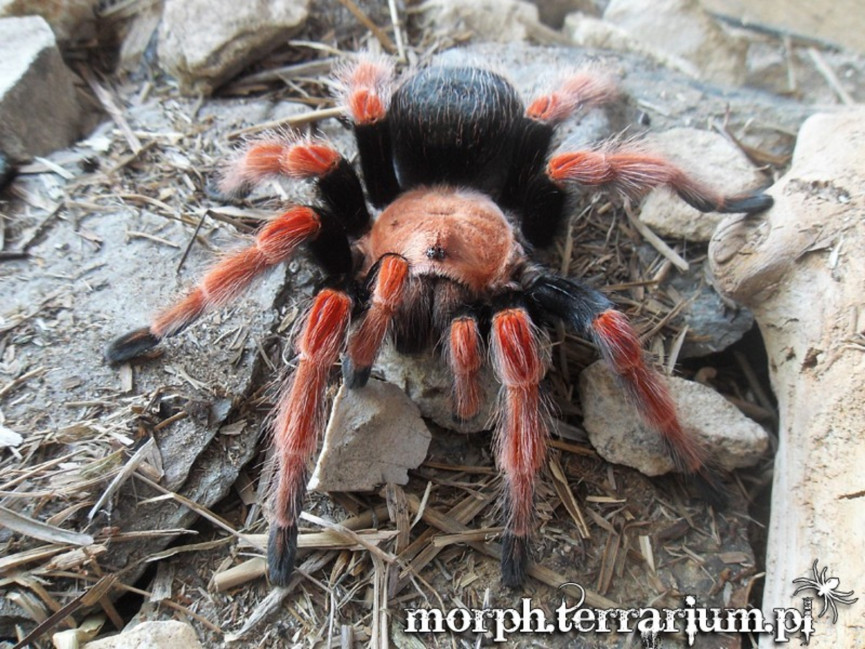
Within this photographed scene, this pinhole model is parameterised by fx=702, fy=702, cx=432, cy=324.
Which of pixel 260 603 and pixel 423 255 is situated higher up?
pixel 423 255

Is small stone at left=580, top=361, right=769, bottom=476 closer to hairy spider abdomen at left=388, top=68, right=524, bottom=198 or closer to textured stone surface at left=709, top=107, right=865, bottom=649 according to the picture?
textured stone surface at left=709, top=107, right=865, bottom=649

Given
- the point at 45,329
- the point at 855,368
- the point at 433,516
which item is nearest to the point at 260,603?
the point at 433,516

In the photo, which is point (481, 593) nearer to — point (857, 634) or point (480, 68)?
point (857, 634)

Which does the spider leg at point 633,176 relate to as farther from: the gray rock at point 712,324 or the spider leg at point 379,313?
the spider leg at point 379,313

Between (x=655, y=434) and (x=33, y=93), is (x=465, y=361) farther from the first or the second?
(x=33, y=93)

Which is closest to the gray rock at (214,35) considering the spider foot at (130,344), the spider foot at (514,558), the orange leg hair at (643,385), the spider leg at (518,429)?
the spider foot at (130,344)

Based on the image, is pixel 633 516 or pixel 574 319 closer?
pixel 574 319

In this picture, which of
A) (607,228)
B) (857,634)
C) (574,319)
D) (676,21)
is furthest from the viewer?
(676,21)

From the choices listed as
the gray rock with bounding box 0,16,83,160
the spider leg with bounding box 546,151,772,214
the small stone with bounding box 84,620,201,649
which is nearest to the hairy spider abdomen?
the spider leg with bounding box 546,151,772,214
